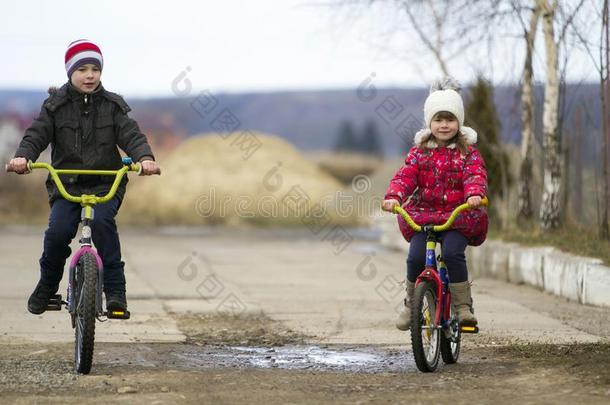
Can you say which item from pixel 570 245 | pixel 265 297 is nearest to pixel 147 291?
pixel 265 297

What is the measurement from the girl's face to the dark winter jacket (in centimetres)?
174

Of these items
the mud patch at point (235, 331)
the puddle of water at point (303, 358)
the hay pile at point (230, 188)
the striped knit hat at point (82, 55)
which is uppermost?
the hay pile at point (230, 188)

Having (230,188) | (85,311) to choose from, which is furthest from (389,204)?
(230,188)

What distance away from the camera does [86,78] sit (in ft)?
24.7

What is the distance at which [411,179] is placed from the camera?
732 centimetres

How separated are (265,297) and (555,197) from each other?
4138mm

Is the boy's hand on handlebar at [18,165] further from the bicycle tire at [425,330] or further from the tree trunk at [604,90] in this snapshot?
the tree trunk at [604,90]

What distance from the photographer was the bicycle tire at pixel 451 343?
7.26 m

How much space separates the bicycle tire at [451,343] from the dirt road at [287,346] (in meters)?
0.11

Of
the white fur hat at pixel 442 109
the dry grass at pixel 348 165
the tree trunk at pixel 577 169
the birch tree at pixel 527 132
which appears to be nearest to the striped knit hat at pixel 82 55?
the white fur hat at pixel 442 109

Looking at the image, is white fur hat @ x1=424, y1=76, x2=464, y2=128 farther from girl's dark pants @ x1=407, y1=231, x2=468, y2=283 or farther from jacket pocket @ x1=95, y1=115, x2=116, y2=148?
jacket pocket @ x1=95, y1=115, x2=116, y2=148

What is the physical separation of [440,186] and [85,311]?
7.23ft

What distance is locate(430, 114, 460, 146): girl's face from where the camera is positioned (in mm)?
7434

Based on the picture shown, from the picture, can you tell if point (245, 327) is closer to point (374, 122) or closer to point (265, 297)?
point (265, 297)
